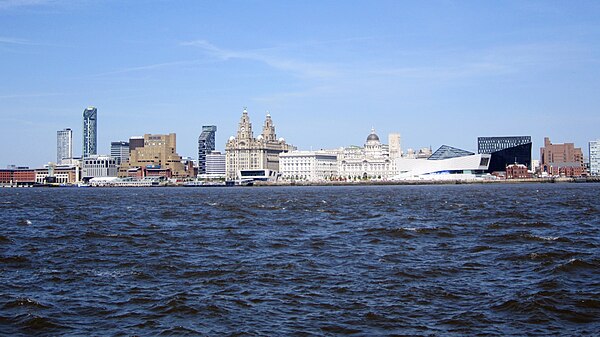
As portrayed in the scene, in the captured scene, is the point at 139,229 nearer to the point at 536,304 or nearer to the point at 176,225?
the point at 176,225

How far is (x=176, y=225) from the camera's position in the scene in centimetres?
4091

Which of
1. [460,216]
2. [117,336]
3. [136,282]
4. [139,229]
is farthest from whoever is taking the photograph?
[460,216]

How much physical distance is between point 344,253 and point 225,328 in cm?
1150

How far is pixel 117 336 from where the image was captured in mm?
14438

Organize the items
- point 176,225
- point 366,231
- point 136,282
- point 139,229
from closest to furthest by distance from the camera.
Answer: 1. point 136,282
2. point 366,231
3. point 139,229
4. point 176,225

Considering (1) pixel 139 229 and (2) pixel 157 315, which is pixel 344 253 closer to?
(2) pixel 157 315

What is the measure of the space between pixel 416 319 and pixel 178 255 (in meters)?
12.4

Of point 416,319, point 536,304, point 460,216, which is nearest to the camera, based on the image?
point 416,319

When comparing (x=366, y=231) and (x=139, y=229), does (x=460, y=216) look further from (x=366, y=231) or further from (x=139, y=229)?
(x=139, y=229)

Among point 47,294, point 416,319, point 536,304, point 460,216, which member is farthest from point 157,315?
point 460,216

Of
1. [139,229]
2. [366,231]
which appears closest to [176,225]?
[139,229]

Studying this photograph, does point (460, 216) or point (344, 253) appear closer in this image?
point (344, 253)

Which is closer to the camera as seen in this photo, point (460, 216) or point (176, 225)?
point (176, 225)

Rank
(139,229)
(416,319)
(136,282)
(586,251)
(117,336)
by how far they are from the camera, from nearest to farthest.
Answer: (117,336) → (416,319) → (136,282) → (586,251) → (139,229)
